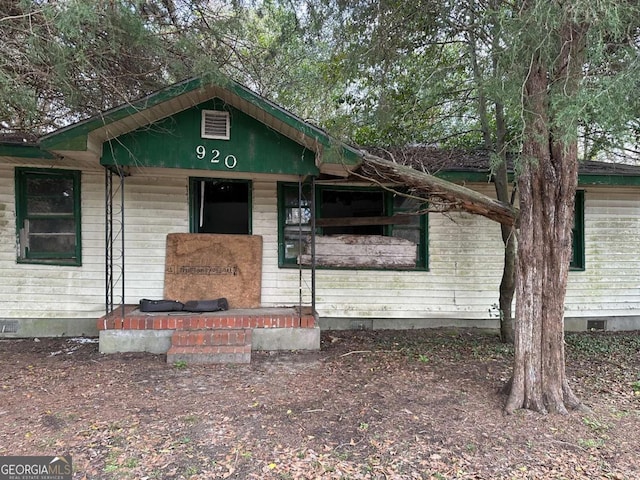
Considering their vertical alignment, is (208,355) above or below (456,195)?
below

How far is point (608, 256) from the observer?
6977 mm

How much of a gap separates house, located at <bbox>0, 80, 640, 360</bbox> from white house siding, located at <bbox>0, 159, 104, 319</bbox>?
0.07ft

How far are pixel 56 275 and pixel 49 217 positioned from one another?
2.98ft

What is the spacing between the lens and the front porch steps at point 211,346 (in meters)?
4.76

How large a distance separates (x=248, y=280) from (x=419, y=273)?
2.89 metres

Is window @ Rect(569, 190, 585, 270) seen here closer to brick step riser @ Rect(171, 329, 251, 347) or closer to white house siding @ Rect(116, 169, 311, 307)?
white house siding @ Rect(116, 169, 311, 307)

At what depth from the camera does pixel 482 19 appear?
419 cm

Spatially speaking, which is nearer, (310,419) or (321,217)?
(310,419)

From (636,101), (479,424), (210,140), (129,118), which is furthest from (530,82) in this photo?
(129,118)

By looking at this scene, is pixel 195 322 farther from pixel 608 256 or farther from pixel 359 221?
pixel 608 256

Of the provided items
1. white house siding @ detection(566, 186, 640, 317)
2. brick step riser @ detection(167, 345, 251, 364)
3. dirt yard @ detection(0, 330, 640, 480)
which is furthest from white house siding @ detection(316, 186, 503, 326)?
brick step riser @ detection(167, 345, 251, 364)

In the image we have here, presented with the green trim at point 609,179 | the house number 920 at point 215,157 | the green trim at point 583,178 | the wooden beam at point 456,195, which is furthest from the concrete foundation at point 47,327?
the green trim at point 609,179

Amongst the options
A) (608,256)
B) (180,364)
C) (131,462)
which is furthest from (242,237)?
(608,256)

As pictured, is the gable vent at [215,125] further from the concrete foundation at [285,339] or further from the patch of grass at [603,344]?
the patch of grass at [603,344]
